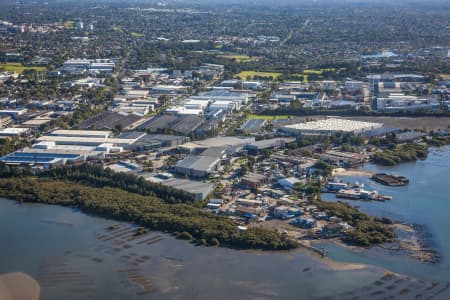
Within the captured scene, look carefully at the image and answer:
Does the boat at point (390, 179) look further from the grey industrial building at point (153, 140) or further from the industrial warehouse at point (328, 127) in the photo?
the grey industrial building at point (153, 140)

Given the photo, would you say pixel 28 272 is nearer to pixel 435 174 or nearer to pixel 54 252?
pixel 54 252

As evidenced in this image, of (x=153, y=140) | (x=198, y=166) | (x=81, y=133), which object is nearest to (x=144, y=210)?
(x=198, y=166)

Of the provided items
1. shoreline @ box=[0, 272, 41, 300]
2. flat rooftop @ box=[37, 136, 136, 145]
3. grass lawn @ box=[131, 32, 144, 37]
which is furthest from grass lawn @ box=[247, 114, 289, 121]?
grass lawn @ box=[131, 32, 144, 37]

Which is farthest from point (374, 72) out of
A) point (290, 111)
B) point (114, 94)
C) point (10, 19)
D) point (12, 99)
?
point (10, 19)

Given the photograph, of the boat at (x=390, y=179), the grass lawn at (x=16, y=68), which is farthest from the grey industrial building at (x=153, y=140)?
the grass lawn at (x=16, y=68)

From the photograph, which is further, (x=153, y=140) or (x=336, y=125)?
(x=336, y=125)

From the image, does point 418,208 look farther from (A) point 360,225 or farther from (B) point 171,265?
(B) point 171,265
